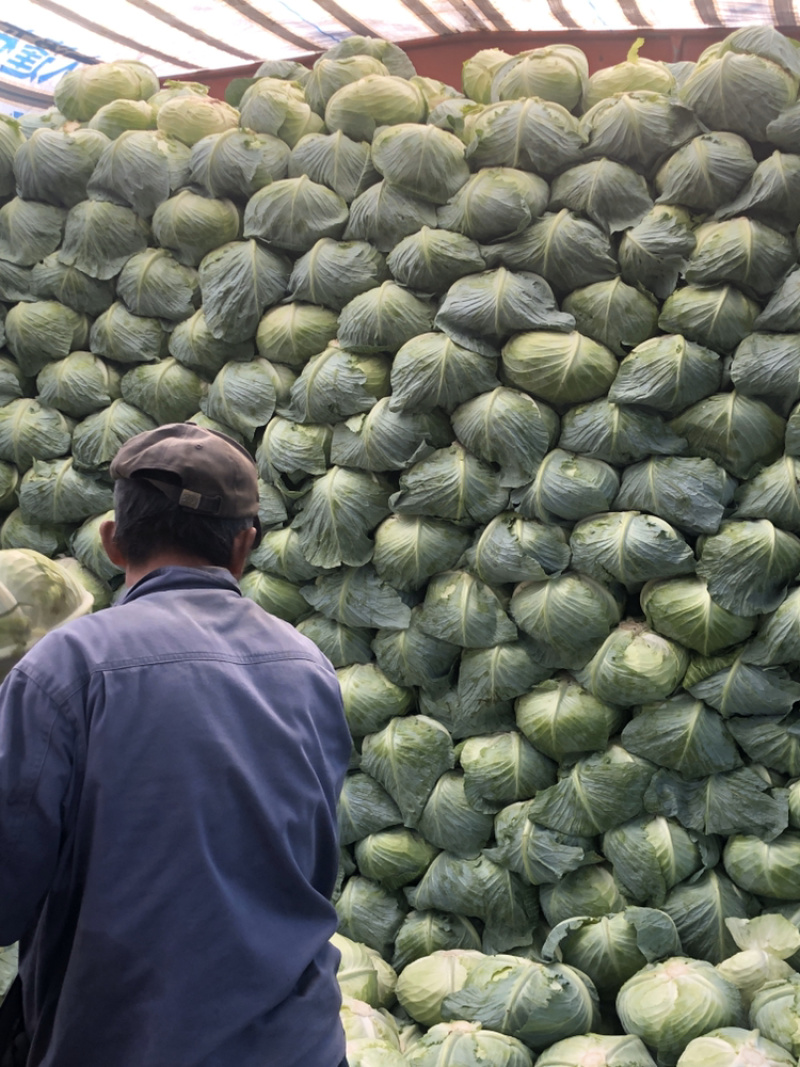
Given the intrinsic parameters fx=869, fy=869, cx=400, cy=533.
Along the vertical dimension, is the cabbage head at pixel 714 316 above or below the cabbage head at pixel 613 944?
above

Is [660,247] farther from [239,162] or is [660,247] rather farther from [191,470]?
[191,470]

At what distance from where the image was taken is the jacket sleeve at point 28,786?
4.24 ft

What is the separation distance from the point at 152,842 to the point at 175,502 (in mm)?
573

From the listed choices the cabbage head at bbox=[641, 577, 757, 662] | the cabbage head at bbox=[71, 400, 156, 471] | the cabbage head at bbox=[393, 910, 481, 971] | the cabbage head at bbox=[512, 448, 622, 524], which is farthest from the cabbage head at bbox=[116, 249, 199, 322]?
the cabbage head at bbox=[393, 910, 481, 971]

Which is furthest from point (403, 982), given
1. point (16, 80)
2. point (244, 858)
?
point (16, 80)

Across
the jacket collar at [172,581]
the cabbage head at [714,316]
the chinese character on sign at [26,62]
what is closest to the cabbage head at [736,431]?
the cabbage head at [714,316]

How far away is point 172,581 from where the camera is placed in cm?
153

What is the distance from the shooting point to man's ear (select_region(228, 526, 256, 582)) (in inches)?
65.2

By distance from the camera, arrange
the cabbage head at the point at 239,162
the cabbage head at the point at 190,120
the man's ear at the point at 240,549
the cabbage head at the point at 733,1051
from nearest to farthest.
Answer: the man's ear at the point at 240,549 < the cabbage head at the point at 733,1051 < the cabbage head at the point at 239,162 < the cabbage head at the point at 190,120

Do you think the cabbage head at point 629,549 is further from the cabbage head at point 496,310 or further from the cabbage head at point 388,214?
the cabbage head at point 388,214

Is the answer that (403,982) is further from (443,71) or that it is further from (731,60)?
(443,71)

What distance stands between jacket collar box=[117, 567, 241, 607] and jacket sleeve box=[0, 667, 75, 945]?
26 centimetres

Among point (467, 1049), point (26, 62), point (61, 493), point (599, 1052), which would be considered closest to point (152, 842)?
point (467, 1049)

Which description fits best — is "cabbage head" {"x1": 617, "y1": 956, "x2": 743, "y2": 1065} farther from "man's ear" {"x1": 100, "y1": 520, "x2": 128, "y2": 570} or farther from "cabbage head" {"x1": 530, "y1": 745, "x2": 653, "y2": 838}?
"man's ear" {"x1": 100, "y1": 520, "x2": 128, "y2": 570}
